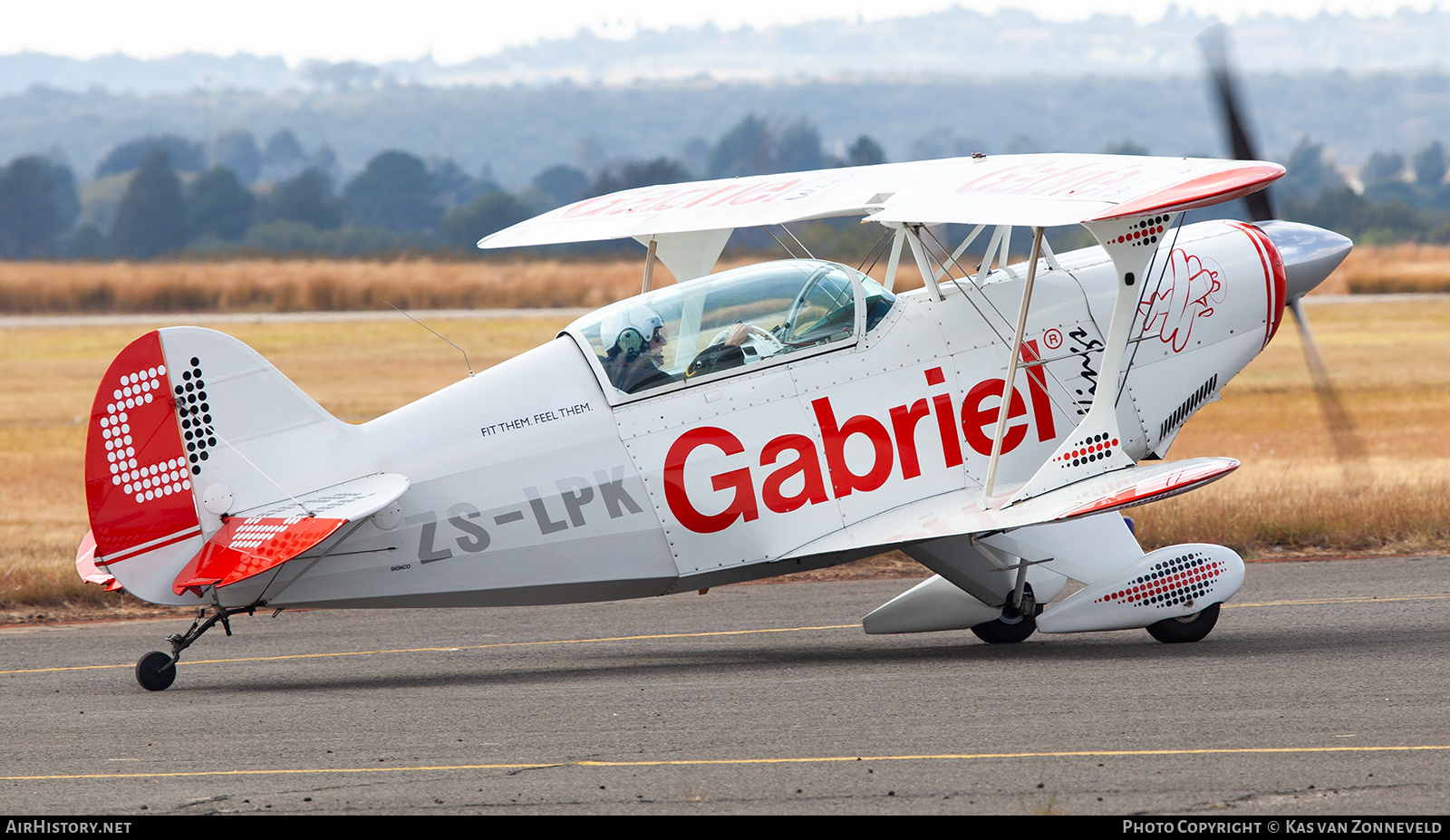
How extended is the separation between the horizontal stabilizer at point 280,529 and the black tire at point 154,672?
0.97 metres

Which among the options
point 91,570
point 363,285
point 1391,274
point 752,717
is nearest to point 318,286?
point 363,285

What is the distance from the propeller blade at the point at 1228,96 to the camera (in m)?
12.9

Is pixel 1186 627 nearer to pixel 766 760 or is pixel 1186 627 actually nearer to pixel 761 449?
pixel 761 449

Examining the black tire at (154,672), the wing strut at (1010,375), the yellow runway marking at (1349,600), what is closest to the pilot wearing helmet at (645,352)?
the wing strut at (1010,375)

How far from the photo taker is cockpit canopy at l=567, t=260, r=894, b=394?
10453 millimetres

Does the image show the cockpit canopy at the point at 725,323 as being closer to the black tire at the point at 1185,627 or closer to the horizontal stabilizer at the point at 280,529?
the horizontal stabilizer at the point at 280,529

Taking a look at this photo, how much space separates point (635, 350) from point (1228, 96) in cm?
592

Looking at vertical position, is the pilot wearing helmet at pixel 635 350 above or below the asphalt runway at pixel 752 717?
above

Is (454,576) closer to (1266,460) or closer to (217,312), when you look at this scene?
(1266,460)

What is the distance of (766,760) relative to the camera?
7895mm

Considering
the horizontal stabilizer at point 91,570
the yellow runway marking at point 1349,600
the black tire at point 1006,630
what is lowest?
the yellow runway marking at point 1349,600

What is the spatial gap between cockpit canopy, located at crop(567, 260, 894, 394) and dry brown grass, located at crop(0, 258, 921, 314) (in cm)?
4706

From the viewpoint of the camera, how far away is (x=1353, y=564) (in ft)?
45.8

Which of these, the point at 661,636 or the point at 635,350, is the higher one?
the point at 635,350
